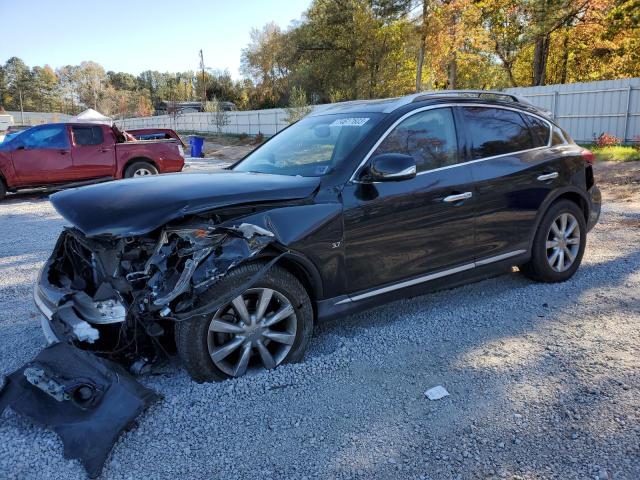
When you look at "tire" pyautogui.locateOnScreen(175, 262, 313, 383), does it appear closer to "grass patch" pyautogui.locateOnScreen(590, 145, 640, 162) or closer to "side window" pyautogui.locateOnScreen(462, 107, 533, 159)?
"side window" pyautogui.locateOnScreen(462, 107, 533, 159)

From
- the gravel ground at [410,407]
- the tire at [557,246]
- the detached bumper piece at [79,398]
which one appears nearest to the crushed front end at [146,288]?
the detached bumper piece at [79,398]

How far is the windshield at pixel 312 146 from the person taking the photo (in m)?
3.78

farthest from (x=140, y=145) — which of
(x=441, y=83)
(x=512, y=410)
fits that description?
(x=441, y=83)

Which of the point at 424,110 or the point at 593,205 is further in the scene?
the point at 593,205

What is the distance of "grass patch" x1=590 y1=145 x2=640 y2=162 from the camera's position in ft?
46.2

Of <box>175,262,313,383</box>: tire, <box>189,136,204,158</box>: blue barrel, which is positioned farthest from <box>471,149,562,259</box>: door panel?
<box>189,136,204,158</box>: blue barrel

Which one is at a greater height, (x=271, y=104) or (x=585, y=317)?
(x=271, y=104)

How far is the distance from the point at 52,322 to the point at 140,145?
1056cm

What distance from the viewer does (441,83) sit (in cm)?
4012

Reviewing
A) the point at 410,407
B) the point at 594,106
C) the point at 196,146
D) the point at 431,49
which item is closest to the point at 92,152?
the point at 410,407

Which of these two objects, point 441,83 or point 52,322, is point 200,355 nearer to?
point 52,322

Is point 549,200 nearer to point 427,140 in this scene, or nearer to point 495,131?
point 495,131

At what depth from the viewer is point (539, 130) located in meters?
4.84

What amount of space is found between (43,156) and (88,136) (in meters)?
1.13
